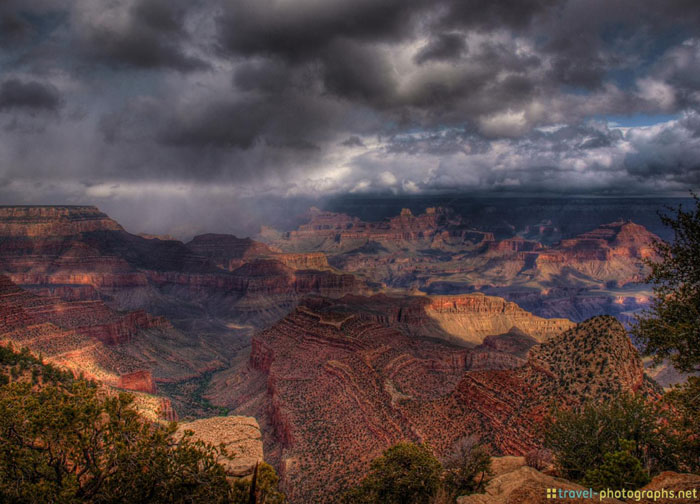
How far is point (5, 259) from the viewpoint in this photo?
17925 cm

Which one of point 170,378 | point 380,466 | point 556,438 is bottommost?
point 170,378

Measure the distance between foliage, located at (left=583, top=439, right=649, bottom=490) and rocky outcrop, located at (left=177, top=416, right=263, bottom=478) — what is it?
1787 centimetres

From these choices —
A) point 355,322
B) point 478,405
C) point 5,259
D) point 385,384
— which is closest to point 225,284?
point 5,259

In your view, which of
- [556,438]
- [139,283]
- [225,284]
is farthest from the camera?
[225,284]

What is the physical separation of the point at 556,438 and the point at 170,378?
85431mm

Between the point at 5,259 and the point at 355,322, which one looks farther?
the point at 5,259

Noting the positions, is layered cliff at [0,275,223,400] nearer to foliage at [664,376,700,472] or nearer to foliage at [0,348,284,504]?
foliage at [0,348,284,504]

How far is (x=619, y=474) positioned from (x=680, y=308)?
342 inches

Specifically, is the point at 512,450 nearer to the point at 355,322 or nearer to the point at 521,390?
the point at 521,390

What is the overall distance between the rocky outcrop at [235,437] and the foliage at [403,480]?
754cm

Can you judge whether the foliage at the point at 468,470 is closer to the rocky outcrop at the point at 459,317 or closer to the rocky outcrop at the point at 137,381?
the rocky outcrop at the point at 137,381

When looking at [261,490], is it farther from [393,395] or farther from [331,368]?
[331,368]

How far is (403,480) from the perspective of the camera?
2434 centimetres

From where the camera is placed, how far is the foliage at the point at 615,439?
2245cm
